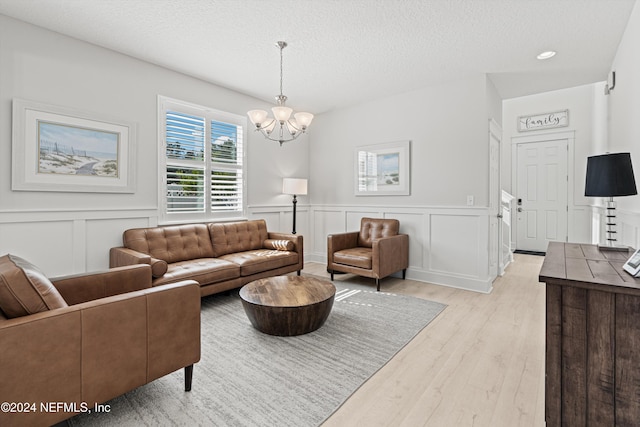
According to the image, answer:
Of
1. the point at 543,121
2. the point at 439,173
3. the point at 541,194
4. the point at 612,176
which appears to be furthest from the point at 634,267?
the point at 543,121

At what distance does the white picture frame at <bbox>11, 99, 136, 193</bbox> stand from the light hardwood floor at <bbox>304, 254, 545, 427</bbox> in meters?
3.14

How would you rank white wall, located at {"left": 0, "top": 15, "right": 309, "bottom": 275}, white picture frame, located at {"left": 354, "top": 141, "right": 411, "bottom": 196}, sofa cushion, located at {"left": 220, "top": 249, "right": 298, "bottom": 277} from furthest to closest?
white picture frame, located at {"left": 354, "top": 141, "right": 411, "bottom": 196}
sofa cushion, located at {"left": 220, "top": 249, "right": 298, "bottom": 277}
white wall, located at {"left": 0, "top": 15, "right": 309, "bottom": 275}

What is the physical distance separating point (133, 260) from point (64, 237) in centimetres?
79

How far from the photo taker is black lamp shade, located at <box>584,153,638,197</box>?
199 cm

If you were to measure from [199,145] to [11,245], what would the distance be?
2.16m

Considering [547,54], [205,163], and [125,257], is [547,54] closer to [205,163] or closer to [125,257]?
[205,163]

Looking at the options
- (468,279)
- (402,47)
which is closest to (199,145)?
(402,47)

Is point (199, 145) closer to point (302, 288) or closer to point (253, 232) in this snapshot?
point (253, 232)

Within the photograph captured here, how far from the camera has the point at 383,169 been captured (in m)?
4.70

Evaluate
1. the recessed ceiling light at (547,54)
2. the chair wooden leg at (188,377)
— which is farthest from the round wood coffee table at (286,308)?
the recessed ceiling light at (547,54)

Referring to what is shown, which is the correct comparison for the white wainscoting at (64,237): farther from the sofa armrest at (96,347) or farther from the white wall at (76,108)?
the sofa armrest at (96,347)

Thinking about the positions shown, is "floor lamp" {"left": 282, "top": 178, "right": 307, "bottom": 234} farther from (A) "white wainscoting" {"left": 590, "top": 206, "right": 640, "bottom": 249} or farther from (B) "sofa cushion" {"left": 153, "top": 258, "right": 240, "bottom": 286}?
(A) "white wainscoting" {"left": 590, "top": 206, "right": 640, "bottom": 249}

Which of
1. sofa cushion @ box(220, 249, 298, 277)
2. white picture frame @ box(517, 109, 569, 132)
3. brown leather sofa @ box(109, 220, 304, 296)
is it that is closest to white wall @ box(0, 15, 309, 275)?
brown leather sofa @ box(109, 220, 304, 296)

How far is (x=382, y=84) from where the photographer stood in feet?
13.6
